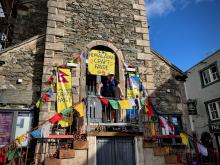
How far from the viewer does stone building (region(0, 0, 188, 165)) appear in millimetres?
6297

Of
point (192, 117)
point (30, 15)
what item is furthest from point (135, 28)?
point (192, 117)

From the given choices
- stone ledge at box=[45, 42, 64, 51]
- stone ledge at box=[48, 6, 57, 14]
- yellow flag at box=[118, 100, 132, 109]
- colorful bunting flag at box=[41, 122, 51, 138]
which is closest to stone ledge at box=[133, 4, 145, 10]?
stone ledge at box=[48, 6, 57, 14]

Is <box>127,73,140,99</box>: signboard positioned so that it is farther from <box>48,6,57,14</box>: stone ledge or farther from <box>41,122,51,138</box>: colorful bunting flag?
<box>48,6,57,14</box>: stone ledge

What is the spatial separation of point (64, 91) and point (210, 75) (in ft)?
44.9

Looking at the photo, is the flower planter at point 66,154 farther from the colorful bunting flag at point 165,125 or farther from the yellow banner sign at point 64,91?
the colorful bunting flag at point 165,125

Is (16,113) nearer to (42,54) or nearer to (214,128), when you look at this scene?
(42,54)

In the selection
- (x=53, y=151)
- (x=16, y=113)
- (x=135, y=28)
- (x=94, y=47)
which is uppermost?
(x=135, y=28)

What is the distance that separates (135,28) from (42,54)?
14.2 ft

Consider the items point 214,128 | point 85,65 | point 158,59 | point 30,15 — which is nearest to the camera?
point 85,65

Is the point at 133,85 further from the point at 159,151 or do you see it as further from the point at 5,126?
the point at 5,126

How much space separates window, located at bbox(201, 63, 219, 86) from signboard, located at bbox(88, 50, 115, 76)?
11277 millimetres

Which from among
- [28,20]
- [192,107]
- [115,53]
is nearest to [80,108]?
[115,53]

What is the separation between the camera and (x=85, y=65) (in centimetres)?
788

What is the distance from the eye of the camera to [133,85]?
8078mm
